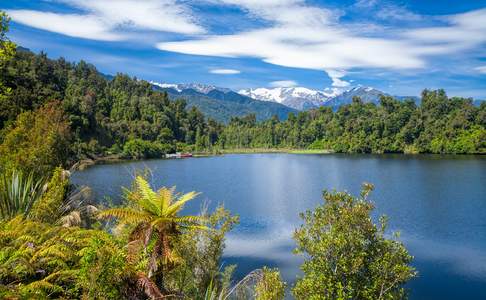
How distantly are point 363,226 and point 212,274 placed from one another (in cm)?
421

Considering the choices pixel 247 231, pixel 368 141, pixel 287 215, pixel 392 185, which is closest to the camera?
pixel 247 231

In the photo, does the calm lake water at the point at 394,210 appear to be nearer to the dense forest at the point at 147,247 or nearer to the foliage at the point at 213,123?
the dense forest at the point at 147,247

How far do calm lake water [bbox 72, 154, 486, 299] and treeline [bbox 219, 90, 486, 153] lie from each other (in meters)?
48.9

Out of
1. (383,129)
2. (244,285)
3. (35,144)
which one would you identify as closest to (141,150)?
(383,129)

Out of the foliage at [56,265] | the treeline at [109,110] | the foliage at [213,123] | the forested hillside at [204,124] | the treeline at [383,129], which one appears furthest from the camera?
the treeline at [383,129]

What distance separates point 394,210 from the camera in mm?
37031

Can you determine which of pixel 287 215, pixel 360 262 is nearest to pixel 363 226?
pixel 360 262

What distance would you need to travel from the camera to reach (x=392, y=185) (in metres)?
52.3

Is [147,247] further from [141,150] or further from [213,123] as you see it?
[213,123]

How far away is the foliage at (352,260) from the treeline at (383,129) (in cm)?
10640

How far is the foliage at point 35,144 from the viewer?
20.5 m

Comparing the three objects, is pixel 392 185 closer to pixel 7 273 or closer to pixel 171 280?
pixel 171 280

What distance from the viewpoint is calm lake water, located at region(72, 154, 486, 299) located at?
22548 millimetres

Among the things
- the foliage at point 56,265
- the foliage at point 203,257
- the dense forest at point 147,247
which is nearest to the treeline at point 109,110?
the dense forest at point 147,247
